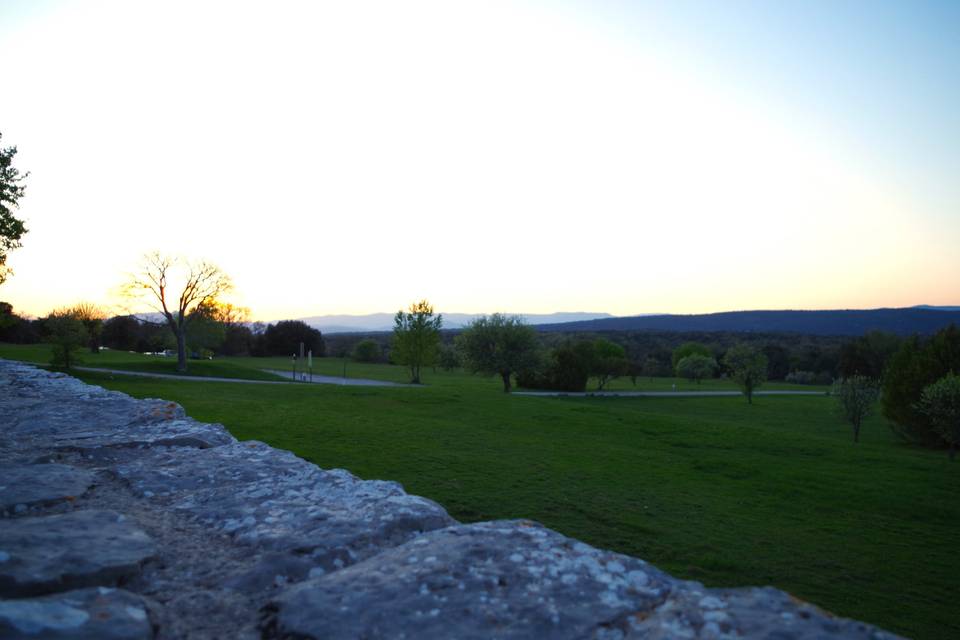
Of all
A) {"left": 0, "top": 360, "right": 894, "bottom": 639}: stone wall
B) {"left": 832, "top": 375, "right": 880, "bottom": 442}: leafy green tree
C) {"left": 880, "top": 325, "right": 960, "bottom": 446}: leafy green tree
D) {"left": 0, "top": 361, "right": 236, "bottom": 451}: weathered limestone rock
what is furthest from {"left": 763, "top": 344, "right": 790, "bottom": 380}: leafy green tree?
{"left": 0, "top": 360, "right": 894, "bottom": 639}: stone wall

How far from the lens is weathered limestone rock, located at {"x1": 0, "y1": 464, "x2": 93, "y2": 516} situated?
291cm

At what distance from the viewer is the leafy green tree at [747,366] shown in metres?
48.4

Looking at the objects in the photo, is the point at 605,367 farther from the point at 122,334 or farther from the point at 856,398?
the point at 122,334

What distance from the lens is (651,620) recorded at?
185 cm

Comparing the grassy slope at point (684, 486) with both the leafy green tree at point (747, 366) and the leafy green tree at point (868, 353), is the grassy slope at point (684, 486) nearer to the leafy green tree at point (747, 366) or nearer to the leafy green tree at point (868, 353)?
the leafy green tree at point (747, 366)

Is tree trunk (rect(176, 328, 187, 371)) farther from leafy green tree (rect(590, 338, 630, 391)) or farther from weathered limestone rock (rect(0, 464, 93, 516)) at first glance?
weathered limestone rock (rect(0, 464, 93, 516))

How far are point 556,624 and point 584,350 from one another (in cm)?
5634

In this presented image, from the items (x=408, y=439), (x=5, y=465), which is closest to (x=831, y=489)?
(x=408, y=439)

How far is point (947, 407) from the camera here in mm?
23500

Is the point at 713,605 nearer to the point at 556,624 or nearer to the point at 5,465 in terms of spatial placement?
the point at 556,624

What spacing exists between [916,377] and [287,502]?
3458 cm

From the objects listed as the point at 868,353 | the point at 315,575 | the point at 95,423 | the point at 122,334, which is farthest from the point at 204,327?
the point at 868,353

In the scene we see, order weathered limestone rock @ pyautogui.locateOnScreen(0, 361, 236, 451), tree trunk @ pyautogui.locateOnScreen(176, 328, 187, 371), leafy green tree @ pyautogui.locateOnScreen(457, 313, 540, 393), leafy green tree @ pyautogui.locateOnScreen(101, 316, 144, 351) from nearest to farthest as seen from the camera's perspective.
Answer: weathered limestone rock @ pyautogui.locateOnScreen(0, 361, 236, 451), tree trunk @ pyautogui.locateOnScreen(176, 328, 187, 371), leafy green tree @ pyautogui.locateOnScreen(457, 313, 540, 393), leafy green tree @ pyautogui.locateOnScreen(101, 316, 144, 351)

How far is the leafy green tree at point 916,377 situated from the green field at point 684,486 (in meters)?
12.3
